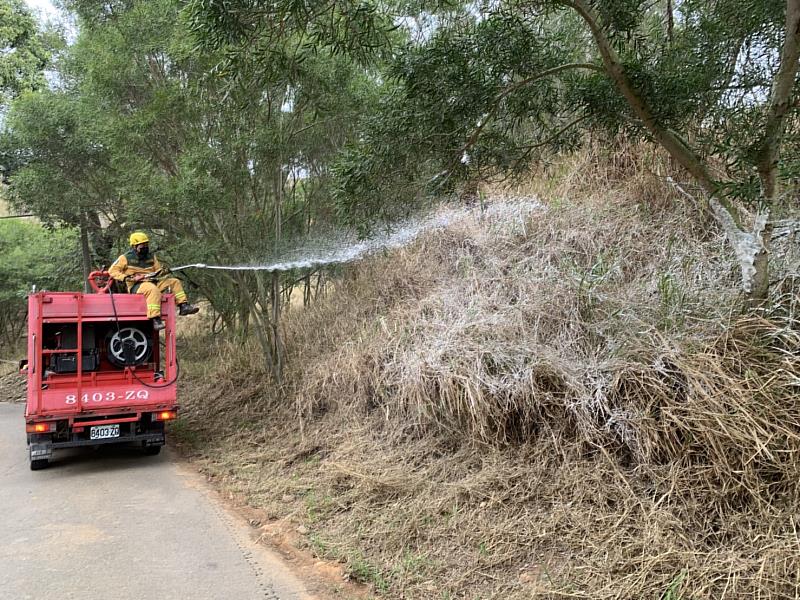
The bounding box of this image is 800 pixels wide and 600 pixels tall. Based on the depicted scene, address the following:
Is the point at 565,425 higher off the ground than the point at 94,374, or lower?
lower

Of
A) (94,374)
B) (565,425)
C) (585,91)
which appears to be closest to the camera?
(565,425)

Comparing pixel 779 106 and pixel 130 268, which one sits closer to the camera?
pixel 779 106

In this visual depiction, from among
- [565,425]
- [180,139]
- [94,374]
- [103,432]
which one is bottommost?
[103,432]

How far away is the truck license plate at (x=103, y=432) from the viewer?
7492 mm

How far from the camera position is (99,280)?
8992 millimetres

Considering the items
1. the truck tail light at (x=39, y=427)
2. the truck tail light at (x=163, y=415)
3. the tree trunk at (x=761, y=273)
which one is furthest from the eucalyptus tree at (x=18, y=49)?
the tree trunk at (x=761, y=273)

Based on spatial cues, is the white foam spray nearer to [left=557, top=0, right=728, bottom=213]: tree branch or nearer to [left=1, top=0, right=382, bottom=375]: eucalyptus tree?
[left=1, top=0, right=382, bottom=375]: eucalyptus tree

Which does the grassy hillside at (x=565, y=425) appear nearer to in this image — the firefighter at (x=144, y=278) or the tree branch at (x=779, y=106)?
the tree branch at (x=779, y=106)

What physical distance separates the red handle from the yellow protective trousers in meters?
0.53

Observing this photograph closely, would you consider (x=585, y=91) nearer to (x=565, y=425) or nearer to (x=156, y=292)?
(x=565, y=425)

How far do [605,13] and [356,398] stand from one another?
5236 mm

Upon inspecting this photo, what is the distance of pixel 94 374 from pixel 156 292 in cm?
138

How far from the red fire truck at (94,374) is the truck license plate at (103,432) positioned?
12 millimetres

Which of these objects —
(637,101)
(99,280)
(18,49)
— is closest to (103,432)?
(99,280)
